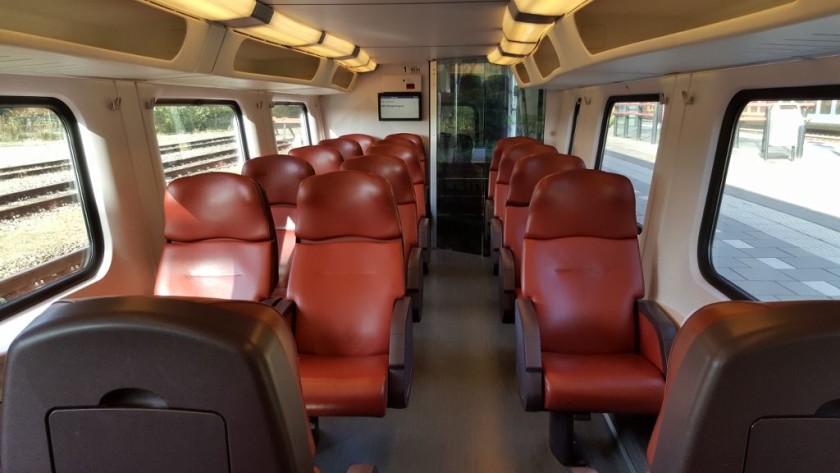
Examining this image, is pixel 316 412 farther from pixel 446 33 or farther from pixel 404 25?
pixel 446 33

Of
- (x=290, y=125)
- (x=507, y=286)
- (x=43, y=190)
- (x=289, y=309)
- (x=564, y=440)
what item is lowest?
(x=564, y=440)

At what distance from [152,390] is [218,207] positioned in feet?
7.58

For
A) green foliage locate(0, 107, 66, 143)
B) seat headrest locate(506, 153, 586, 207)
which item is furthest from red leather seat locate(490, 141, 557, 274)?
green foliage locate(0, 107, 66, 143)

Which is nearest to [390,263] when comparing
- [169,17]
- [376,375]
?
[376,375]

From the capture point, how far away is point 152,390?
31.4 inches

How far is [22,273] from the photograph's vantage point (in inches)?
103

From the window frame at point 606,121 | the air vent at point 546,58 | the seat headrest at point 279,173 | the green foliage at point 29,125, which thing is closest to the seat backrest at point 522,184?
the air vent at point 546,58

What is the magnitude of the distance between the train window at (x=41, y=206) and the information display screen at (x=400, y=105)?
18.2 ft

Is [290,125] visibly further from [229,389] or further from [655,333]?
[229,389]

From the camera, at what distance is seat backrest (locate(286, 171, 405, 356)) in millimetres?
2715

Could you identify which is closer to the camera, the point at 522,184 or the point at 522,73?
the point at 522,184

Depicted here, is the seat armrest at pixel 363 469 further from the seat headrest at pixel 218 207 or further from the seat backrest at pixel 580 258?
the seat headrest at pixel 218 207

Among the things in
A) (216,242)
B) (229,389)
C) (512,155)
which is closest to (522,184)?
(512,155)

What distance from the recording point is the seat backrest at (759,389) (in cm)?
75
